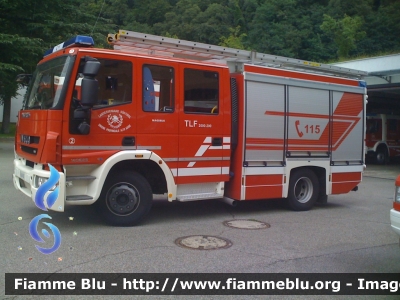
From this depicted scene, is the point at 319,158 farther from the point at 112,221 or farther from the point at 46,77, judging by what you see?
the point at 46,77

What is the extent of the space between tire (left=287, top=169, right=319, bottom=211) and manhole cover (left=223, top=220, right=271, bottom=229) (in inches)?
57.6

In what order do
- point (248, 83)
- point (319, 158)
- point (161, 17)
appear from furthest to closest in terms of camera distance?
point (161, 17)
point (319, 158)
point (248, 83)

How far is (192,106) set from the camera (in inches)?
331

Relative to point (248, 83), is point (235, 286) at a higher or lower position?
lower

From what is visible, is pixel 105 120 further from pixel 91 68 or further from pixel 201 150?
pixel 201 150

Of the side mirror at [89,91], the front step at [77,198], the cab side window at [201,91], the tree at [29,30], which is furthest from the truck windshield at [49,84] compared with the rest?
the tree at [29,30]

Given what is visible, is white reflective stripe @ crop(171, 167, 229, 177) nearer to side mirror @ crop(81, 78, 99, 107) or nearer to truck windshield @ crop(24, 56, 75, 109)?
side mirror @ crop(81, 78, 99, 107)

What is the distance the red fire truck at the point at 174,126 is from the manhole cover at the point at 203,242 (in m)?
1.06

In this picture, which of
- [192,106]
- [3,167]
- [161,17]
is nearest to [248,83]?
[192,106]

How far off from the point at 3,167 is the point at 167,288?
40.7 ft

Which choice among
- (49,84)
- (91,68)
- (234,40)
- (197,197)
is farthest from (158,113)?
(234,40)

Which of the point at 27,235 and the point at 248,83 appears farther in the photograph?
the point at 248,83

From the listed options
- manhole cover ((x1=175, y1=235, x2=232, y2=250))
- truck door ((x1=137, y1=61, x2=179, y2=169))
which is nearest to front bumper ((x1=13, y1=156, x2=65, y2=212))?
truck door ((x1=137, y1=61, x2=179, y2=169))

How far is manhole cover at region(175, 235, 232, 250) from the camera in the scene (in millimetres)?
6883
